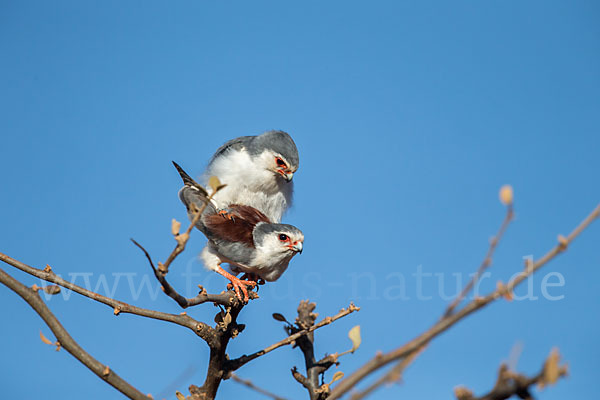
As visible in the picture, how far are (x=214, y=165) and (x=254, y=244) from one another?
68.8 inches

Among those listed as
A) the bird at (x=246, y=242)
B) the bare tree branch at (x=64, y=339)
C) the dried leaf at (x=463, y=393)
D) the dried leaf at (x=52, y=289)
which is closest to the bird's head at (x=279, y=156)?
the bird at (x=246, y=242)

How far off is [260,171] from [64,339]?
152 inches

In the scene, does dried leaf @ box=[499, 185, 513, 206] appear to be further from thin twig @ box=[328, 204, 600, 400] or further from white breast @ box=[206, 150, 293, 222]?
white breast @ box=[206, 150, 293, 222]

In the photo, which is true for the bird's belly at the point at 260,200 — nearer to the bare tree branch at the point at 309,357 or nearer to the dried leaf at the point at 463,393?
the bare tree branch at the point at 309,357

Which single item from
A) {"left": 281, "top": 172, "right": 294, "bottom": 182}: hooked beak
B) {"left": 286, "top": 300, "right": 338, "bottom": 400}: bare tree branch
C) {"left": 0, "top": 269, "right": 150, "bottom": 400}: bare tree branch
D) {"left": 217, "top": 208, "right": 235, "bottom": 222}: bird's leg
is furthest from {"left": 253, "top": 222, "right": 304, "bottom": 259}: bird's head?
{"left": 0, "top": 269, "right": 150, "bottom": 400}: bare tree branch

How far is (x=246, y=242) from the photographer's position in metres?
5.53

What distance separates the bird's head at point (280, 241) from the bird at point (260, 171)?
1084mm

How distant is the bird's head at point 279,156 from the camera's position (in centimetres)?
659

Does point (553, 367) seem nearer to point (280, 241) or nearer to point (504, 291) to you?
point (504, 291)

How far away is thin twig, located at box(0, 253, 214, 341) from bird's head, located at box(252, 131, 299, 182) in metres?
2.90

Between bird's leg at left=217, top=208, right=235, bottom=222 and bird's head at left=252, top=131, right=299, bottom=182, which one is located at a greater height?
bird's head at left=252, top=131, right=299, bottom=182

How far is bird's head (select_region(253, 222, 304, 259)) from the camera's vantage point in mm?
5445

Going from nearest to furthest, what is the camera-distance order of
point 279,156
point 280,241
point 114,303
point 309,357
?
point 114,303, point 309,357, point 280,241, point 279,156

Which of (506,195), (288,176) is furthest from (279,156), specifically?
(506,195)
